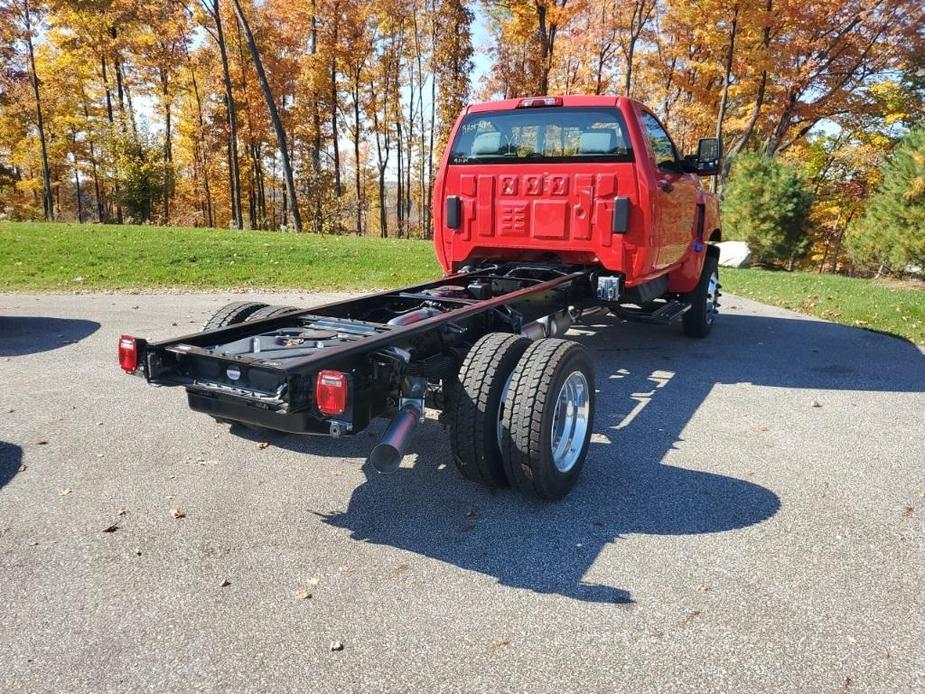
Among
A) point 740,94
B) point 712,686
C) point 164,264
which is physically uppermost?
point 740,94

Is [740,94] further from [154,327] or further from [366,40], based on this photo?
[154,327]

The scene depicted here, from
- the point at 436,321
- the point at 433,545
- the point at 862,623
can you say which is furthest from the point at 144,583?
the point at 862,623

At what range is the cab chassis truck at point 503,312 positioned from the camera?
324 centimetres

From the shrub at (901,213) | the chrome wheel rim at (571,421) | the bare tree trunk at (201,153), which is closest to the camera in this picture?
the chrome wheel rim at (571,421)

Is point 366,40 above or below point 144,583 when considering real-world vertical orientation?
above

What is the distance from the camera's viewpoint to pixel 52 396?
5262mm

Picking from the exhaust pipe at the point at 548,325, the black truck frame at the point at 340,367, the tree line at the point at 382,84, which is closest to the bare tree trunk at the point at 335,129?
the tree line at the point at 382,84

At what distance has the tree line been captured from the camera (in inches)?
830

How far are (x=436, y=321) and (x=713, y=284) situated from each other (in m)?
5.46

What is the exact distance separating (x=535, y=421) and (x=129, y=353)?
2.05 meters

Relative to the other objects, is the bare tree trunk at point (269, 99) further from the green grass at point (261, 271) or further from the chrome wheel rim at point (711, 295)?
the chrome wheel rim at point (711, 295)

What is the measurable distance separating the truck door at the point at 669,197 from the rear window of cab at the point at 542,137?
37 cm

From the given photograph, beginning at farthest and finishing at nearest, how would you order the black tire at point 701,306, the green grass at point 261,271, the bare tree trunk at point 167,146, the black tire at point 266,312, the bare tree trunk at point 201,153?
1. the bare tree trunk at point 201,153
2. the bare tree trunk at point 167,146
3. the green grass at point 261,271
4. the black tire at point 701,306
5. the black tire at point 266,312

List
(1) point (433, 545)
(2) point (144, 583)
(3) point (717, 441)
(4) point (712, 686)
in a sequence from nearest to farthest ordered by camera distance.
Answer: (4) point (712, 686) → (2) point (144, 583) → (1) point (433, 545) → (3) point (717, 441)
